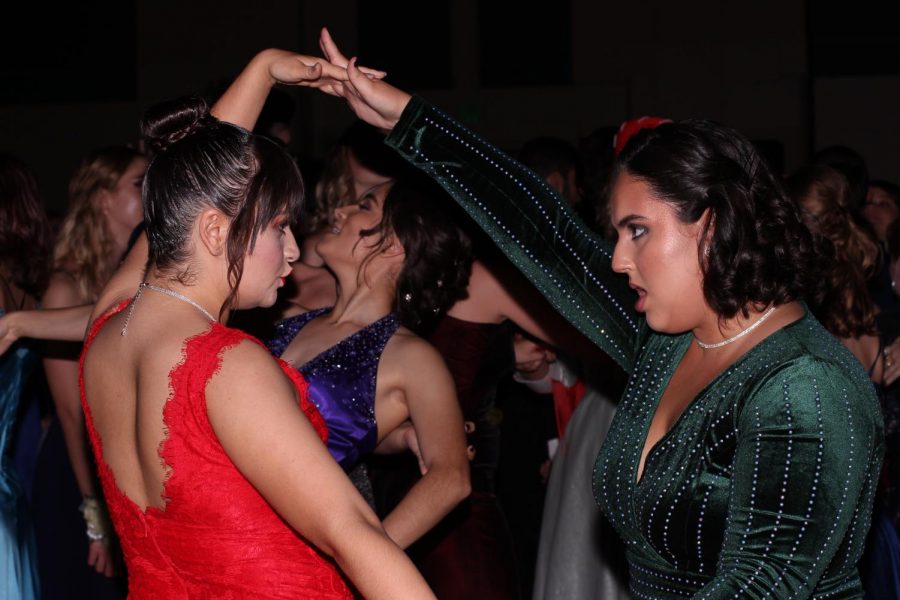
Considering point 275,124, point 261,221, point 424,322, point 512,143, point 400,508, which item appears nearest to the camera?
point 261,221

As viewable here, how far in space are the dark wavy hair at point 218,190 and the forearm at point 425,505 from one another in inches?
33.9

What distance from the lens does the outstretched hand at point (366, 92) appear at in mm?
1931

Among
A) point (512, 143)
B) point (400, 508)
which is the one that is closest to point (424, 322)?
point (400, 508)

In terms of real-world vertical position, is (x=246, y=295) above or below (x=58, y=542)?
above

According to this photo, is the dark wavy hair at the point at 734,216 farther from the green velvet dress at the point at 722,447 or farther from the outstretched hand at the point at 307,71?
the outstretched hand at the point at 307,71

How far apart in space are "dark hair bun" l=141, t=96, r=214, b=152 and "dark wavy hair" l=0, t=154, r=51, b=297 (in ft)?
5.45

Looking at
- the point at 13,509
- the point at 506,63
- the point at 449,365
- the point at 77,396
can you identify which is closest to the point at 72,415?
the point at 77,396

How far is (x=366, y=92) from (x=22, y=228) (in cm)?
171

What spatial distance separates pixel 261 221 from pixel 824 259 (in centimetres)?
83

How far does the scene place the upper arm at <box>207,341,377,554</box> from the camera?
1.30m

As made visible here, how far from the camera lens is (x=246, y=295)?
153 centimetres

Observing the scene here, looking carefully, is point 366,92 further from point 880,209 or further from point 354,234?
point 880,209

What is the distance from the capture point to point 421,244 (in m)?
2.47

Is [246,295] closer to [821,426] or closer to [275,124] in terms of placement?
[821,426]
